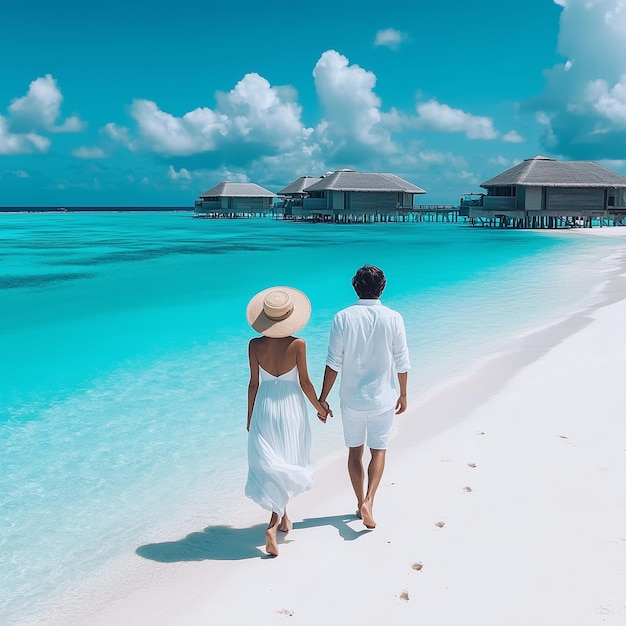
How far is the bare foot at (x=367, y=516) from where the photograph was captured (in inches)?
137

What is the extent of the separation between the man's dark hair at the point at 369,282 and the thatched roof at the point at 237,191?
61587 millimetres

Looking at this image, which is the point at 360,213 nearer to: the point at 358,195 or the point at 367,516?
the point at 358,195

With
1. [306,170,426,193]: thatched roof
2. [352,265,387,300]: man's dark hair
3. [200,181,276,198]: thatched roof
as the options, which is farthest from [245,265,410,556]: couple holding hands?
[200,181,276,198]: thatched roof

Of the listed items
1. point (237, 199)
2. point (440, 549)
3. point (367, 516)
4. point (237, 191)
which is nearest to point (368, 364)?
point (367, 516)

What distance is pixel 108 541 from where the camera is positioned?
390 centimetres

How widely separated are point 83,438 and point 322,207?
48.5 m

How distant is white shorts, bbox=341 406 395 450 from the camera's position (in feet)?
11.1

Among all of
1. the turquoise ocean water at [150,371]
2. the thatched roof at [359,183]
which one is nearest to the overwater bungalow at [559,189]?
the thatched roof at [359,183]

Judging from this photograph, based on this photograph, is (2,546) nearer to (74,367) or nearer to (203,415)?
(203,415)

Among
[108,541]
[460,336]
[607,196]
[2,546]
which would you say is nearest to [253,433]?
[108,541]

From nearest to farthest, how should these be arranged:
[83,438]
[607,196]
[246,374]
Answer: [83,438] < [246,374] < [607,196]

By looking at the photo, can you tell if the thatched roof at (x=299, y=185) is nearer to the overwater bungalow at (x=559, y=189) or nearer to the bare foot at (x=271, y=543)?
the overwater bungalow at (x=559, y=189)

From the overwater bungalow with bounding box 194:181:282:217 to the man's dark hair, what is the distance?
61.6 metres

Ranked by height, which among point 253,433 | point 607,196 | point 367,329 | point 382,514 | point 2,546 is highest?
point 607,196
